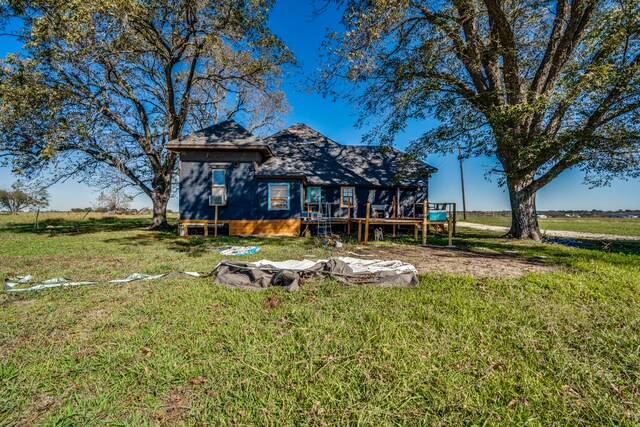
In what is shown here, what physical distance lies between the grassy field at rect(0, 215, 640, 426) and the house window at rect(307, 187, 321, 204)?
11.2m

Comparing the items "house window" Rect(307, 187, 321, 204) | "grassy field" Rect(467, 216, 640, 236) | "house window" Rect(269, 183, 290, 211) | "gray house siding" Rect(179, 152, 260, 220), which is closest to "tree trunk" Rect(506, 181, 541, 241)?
"house window" Rect(307, 187, 321, 204)

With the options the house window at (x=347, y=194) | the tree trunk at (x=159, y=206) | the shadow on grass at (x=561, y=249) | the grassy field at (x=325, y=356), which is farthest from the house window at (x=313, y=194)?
the grassy field at (x=325, y=356)

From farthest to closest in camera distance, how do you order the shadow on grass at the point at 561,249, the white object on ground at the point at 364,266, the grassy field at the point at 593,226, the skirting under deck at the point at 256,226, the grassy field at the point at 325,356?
the grassy field at the point at 593,226 → the skirting under deck at the point at 256,226 → the shadow on grass at the point at 561,249 → the white object on ground at the point at 364,266 → the grassy field at the point at 325,356

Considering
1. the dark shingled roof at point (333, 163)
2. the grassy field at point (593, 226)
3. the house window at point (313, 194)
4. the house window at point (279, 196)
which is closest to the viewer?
the house window at point (279, 196)

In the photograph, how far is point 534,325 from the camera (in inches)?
120

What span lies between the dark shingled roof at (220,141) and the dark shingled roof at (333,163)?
1425mm

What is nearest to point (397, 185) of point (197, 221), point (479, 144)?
point (479, 144)

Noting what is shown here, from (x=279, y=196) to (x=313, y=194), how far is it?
258 cm

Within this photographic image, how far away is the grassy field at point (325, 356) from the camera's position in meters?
1.88

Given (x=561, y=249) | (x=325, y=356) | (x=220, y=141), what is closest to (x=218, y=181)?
(x=220, y=141)

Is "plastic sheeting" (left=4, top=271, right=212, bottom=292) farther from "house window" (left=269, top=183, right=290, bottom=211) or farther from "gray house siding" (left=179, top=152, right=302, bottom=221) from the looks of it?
"house window" (left=269, top=183, right=290, bottom=211)

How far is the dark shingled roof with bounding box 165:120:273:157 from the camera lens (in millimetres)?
12438

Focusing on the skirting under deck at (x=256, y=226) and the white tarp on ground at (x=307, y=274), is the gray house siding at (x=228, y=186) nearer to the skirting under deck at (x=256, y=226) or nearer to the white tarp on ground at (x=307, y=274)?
the skirting under deck at (x=256, y=226)

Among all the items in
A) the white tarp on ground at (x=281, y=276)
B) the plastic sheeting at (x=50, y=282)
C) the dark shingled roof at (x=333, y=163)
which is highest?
the dark shingled roof at (x=333, y=163)
